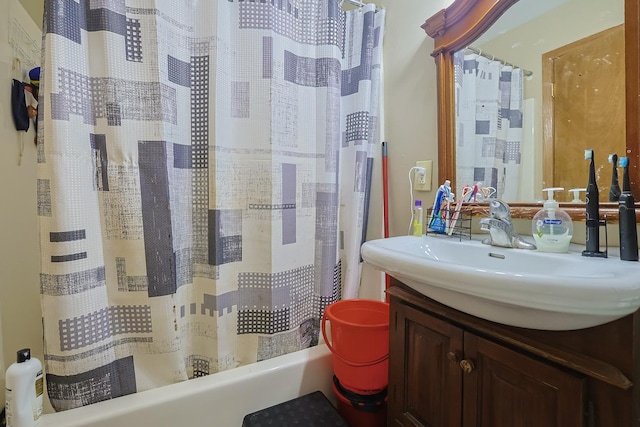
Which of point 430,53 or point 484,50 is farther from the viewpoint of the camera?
point 430,53

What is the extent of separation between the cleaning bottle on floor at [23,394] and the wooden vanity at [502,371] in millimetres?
1046

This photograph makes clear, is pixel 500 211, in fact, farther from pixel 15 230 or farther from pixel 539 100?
pixel 15 230

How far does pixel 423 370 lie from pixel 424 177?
787mm

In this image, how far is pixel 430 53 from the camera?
124 centimetres

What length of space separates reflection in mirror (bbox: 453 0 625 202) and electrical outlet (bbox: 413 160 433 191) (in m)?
0.12

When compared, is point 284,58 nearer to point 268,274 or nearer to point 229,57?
point 229,57

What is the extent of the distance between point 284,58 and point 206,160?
1.80 ft

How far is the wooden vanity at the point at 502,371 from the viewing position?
1.51ft

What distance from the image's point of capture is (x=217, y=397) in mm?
1016

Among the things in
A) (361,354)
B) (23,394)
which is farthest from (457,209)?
(23,394)

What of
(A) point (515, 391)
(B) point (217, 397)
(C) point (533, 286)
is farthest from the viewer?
(B) point (217, 397)

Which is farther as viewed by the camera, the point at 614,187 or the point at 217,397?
the point at 217,397

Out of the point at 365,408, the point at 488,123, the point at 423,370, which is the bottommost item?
the point at 365,408

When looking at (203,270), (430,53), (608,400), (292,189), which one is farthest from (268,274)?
(430,53)
